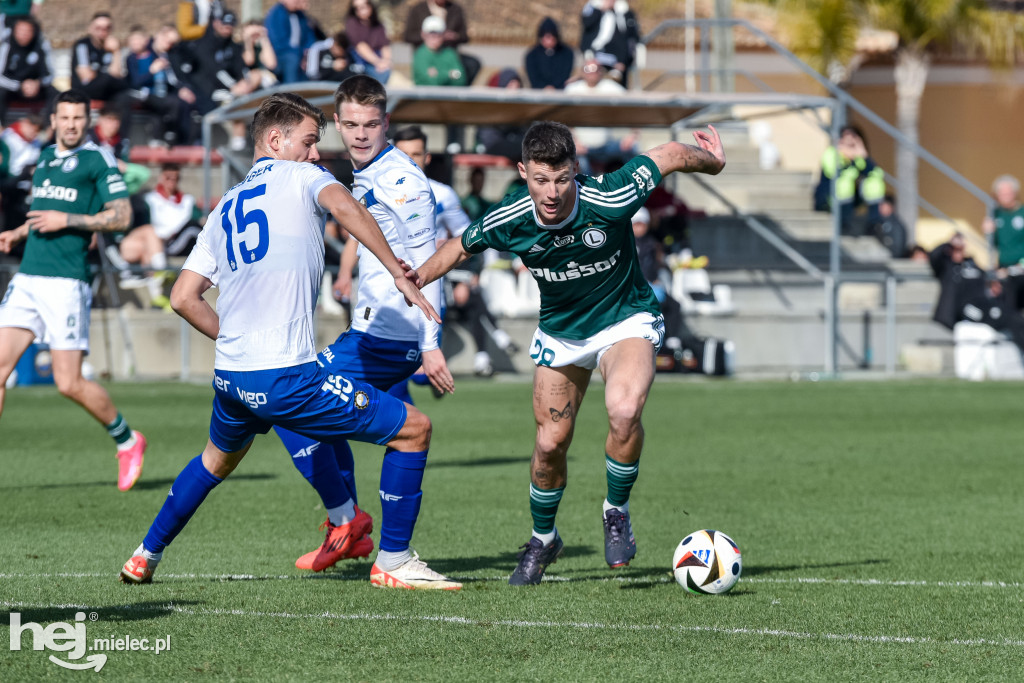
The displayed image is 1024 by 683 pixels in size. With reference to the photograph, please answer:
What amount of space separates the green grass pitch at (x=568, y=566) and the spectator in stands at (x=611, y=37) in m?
9.92

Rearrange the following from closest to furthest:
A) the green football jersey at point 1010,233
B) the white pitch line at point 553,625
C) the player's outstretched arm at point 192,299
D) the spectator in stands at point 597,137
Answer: the white pitch line at point 553,625, the player's outstretched arm at point 192,299, the green football jersey at point 1010,233, the spectator in stands at point 597,137

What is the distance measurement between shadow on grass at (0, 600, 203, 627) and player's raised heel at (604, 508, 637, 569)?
1958 mm

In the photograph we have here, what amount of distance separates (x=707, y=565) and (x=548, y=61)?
1706 centimetres

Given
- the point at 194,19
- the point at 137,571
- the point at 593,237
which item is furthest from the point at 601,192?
the point at 194,19

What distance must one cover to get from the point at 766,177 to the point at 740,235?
3.01 meters

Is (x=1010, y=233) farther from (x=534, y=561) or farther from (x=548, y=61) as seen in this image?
(x=534, y=561)

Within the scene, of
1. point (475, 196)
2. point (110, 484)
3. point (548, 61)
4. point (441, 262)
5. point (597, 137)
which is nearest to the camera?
point (441, 262)

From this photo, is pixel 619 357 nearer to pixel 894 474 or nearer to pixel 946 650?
pixel 946 650

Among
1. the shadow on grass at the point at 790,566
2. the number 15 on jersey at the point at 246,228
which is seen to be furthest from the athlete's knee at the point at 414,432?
the shadow on grass at the point at 790,566

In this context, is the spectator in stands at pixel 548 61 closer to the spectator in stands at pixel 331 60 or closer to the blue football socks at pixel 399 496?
the spectator in stands at pixel 331 60

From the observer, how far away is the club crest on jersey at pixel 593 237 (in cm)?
641

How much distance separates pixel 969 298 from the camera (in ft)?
67.1

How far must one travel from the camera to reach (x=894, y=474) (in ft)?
35.3

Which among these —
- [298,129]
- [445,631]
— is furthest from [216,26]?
[445,631]
